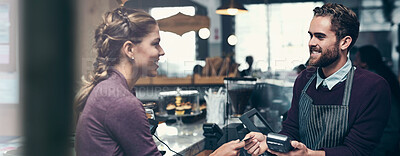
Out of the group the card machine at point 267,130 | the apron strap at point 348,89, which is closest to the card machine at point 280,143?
the card machine at point 267,130

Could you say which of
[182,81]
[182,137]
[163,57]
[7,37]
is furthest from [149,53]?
[7,37]

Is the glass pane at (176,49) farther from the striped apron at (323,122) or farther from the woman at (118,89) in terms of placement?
the striped apron at (323,122)

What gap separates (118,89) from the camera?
1249 mm

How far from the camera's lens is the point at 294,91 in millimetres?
1416

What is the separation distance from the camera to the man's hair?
1.23 m

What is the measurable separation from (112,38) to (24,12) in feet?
1.85

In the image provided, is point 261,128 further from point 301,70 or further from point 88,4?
point 88,4

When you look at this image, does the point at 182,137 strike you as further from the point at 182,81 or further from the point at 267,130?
the point at 267,130

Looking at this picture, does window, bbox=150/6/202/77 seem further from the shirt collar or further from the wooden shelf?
the shirt collar

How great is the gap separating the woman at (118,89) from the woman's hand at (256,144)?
1.08ft

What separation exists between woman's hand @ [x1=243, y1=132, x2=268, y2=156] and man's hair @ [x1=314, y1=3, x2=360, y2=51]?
0.43 meters

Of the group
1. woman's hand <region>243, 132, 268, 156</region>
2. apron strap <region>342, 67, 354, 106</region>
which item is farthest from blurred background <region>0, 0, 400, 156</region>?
woman's hand <region>243, 132, 268, 156</region>

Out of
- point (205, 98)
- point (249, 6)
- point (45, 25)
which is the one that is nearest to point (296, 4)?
point (249, 6)

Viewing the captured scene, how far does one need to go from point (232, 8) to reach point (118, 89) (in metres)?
0.63
